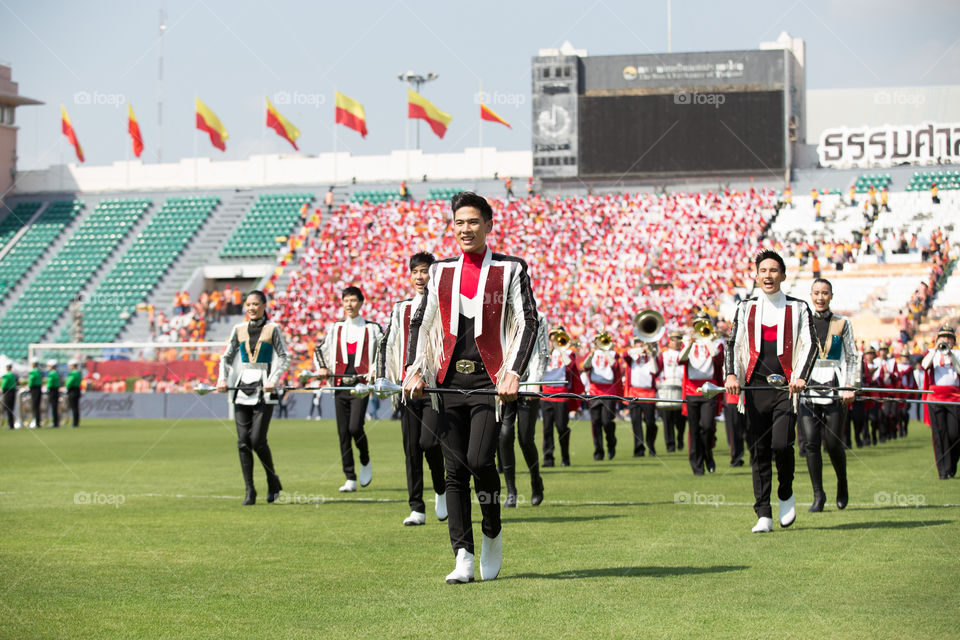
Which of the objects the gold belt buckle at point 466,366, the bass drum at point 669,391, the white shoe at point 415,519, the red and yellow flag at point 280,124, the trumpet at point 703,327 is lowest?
the white shoe at point 415,519

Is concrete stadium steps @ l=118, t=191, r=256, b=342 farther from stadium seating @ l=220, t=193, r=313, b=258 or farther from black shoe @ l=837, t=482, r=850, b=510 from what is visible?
black shoe @ l=837, t=482, r=850, b=510

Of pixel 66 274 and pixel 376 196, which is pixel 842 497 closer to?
pixel 376 196

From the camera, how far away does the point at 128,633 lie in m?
5.87

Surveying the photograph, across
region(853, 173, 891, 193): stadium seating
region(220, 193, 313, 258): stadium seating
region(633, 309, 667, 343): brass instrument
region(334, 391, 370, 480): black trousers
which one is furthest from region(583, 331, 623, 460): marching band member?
region(220, 193, 313, 258): stadium seating

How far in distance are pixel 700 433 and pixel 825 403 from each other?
194 inches

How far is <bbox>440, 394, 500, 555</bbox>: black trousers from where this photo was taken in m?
7.21

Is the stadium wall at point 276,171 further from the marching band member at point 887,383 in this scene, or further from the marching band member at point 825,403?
the marching band member at point 825,403

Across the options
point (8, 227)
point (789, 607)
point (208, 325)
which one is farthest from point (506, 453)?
point (8, 227)

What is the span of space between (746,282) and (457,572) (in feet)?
112

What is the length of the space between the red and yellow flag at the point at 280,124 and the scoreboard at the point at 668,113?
528 inches

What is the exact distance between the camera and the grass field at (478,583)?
6.01 meters

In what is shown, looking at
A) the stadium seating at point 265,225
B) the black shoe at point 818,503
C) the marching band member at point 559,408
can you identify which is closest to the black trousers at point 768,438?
the black shoe at point 818,503

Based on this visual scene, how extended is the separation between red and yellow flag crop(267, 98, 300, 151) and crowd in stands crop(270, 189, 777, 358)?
27.0ft

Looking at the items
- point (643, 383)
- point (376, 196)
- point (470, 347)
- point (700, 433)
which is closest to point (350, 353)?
point (700, 433)
